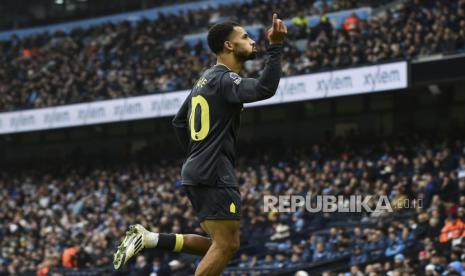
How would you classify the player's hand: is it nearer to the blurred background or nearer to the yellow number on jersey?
the yellow number on jersey

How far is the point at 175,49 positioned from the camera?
95.2ft

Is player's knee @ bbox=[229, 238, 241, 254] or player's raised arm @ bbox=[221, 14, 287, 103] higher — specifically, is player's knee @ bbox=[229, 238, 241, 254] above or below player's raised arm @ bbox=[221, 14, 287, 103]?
below

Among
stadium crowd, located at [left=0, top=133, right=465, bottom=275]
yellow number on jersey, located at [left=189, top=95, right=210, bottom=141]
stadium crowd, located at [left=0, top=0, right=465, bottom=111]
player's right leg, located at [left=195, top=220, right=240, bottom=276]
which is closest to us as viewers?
player's right leg, located at [left=195, top=220, right=240, bottom=276]

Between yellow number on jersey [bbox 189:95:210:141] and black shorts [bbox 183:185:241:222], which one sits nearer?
black shorts [bbox 183:185:241:222]

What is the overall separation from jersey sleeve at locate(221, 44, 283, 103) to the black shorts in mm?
690

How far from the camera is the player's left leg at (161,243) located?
23.9 ft

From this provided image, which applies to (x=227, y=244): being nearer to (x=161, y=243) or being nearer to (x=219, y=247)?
(x=219, y=247)

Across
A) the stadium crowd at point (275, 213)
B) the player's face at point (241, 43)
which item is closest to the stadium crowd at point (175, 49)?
the stadium crowd at point (275, 213)

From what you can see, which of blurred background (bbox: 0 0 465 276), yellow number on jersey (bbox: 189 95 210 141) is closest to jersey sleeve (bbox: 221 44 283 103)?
yellow number on jersey (bbox: 189 95 210 141)

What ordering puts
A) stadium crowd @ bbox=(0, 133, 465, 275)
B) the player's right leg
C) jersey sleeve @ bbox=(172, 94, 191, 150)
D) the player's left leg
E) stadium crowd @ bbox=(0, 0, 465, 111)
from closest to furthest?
the player's right leg < the player's left leg < jersey sleeve @ bbox=(172, 94, 191, 150) < stadium crowd @ bbox=(0, 133, 465, 275) < stadium crowd @ bbox=(0, 0, 465, 111)

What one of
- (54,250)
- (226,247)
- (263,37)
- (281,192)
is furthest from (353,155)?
(226,247)

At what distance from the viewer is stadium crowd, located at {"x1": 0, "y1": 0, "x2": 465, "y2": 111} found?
75.4 feet

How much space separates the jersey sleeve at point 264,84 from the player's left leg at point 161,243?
126cm

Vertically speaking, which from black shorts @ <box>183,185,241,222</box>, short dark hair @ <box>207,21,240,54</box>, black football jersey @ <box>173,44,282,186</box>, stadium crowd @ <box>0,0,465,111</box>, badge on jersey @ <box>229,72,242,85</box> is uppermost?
stadium crowd @ <box>0,0,465,111</box>
